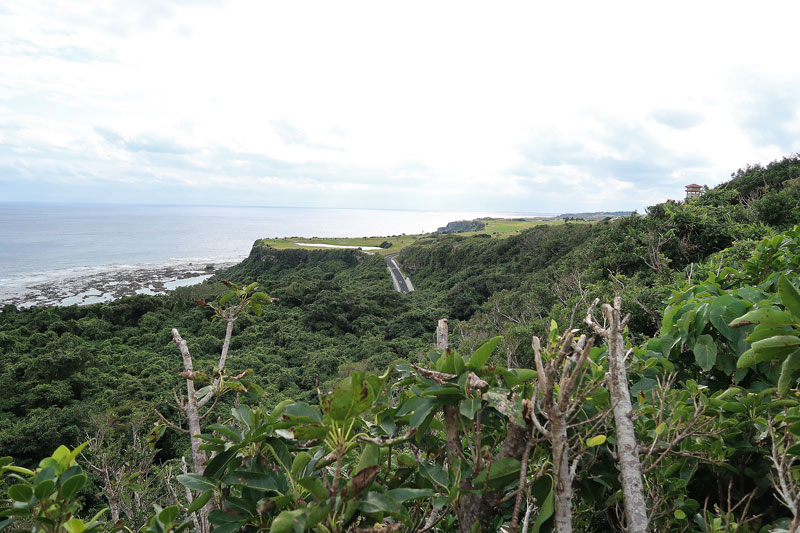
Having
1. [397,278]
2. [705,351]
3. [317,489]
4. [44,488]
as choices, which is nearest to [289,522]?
[317,489]

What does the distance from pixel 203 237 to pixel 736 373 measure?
4947 inches

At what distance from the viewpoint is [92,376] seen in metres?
19.1

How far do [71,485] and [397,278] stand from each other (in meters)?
48.0

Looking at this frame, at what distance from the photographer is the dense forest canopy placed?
3.14 ft

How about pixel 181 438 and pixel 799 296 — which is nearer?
pixel 799 296

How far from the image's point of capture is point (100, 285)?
1924 inches

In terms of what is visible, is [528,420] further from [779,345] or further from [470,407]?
[779,345]

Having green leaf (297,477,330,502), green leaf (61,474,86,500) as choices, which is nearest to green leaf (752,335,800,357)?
green leaf (297,477,330,502)

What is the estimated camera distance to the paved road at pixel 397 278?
146 ft

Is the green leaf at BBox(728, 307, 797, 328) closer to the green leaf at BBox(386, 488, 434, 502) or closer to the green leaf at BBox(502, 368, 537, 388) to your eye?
the green leaf at BBox(502, 368, 537, 388)

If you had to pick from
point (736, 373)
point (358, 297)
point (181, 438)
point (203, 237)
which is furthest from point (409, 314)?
point (203, 237)

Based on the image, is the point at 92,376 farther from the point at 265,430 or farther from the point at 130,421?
the point at 265,430

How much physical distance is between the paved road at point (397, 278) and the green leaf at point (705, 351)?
39308 millimetres

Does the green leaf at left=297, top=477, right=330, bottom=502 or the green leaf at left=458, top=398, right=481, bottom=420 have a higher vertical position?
the green leaf at left=458, top=398, right=481, bottom=420
